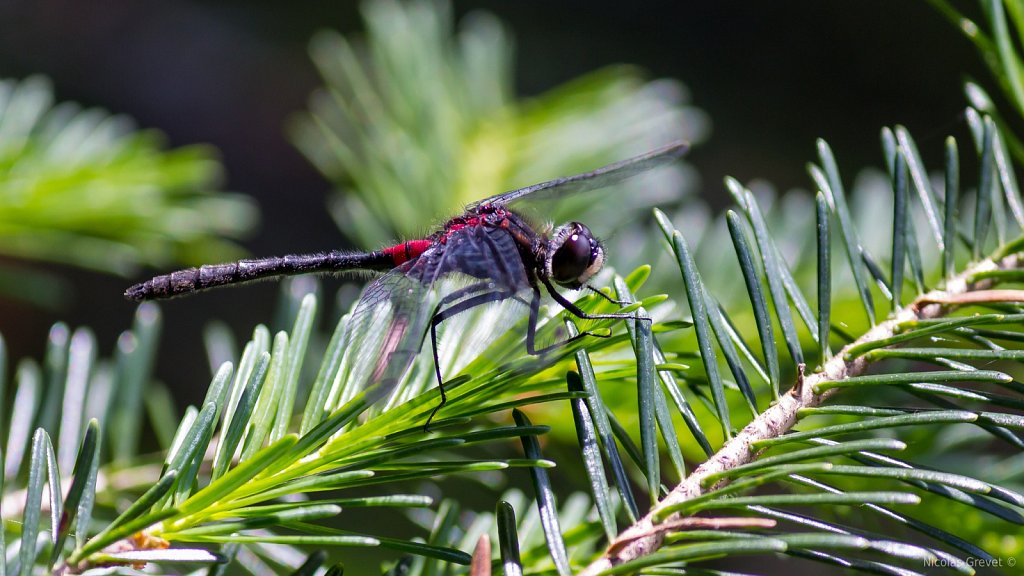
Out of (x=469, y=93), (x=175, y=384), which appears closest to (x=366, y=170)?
(x=469, y=93)

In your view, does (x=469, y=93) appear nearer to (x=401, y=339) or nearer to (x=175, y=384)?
(x=401, y=339)

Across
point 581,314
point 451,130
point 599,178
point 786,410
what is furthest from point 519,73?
point 786,410

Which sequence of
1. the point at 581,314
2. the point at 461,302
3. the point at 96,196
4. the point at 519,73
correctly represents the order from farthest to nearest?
the point at 519,73, the point at 96,196, the point at 461,302, the point at 581,314

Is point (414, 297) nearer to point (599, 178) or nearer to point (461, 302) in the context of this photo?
point (461, 302)

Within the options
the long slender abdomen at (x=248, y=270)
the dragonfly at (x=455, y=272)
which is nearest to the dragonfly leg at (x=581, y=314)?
the dragonfly at (x=455, y=272)

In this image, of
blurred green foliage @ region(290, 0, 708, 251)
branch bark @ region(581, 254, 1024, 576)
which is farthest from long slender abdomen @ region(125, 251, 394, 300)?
branch bark @ region(581, 254, 1024, 576)

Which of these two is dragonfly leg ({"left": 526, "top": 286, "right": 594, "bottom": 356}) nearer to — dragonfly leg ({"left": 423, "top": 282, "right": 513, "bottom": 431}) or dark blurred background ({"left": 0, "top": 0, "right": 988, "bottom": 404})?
dragonfly leg ({"left": 423, "top": 282, "right": 513, "bottom": 431})
